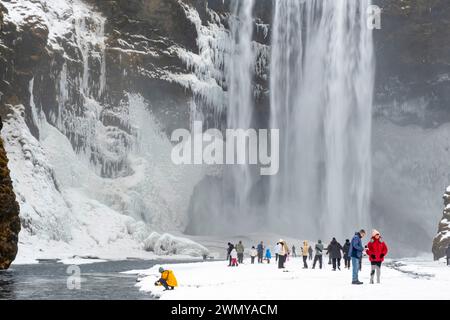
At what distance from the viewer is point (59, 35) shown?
63.4 metres

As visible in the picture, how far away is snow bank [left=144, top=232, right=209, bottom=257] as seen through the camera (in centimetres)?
5544

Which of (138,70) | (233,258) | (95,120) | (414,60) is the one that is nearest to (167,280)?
(233,258)

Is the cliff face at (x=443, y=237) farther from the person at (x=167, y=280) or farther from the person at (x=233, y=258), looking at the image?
the person at (x=167, y=280)

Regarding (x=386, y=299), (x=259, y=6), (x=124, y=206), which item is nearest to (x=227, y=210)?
(x=124, y=206)

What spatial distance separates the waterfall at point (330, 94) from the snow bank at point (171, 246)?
883 inches

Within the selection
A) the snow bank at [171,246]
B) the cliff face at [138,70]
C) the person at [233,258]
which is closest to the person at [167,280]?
the person at [233,258]

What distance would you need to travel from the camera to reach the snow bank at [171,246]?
5544cm

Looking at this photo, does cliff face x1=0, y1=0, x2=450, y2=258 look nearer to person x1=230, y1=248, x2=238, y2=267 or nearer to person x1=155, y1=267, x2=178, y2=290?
person x1=230, y1=248, x2=238, y2=267

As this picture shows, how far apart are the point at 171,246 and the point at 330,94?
96.8 feet

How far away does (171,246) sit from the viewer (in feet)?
183

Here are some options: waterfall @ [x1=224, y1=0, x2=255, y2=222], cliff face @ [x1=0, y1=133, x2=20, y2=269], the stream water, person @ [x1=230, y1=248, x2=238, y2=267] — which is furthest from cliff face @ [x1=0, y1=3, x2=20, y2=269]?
waterfall @ [x1=224, y1=0, x2=255, y2=222]

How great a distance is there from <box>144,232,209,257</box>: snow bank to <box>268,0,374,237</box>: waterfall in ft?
73.6

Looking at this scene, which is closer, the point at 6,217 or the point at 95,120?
the point at 6,217

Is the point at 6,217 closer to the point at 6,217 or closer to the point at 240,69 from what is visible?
the point at 6,217
